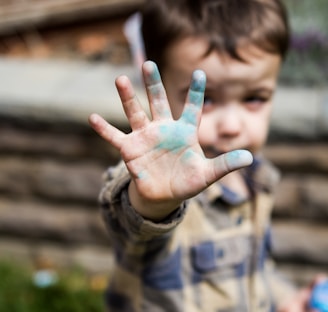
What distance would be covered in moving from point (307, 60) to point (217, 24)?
1.63 metres

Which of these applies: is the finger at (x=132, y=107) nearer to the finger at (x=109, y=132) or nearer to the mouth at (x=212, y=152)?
the finger at (x=109, y=132)

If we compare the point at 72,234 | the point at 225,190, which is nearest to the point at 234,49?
the point at 225,190

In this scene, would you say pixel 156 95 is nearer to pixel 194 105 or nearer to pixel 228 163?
pixel 194 105

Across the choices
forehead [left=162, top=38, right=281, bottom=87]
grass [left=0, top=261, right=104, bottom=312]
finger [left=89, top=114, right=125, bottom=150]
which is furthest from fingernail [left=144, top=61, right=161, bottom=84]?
grass [left=0, top=261, right=104, bottom=312]

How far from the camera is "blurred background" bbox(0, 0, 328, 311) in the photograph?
2826mm

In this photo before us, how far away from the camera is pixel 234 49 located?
1.62m

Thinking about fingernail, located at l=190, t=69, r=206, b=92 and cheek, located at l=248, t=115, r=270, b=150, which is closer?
fingernail, located at l=190, t=69, r=206, b=92

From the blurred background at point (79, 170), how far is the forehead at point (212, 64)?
1.08m

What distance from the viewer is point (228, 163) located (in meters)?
1.20

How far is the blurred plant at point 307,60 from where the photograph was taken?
308 centimetres

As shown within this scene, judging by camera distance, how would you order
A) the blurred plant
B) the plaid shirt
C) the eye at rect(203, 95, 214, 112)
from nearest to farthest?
1. the plaid shirt
2. the eye at rect(203, 95, 214, 112)
3. the blurred plant

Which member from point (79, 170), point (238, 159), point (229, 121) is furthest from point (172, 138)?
point (79, 170)

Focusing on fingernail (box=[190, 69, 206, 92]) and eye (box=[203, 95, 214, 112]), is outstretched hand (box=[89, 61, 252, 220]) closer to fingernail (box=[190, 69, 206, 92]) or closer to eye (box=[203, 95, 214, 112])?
fingernail (box=[190, 69, 206, 92])

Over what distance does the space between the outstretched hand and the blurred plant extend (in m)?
1.90
